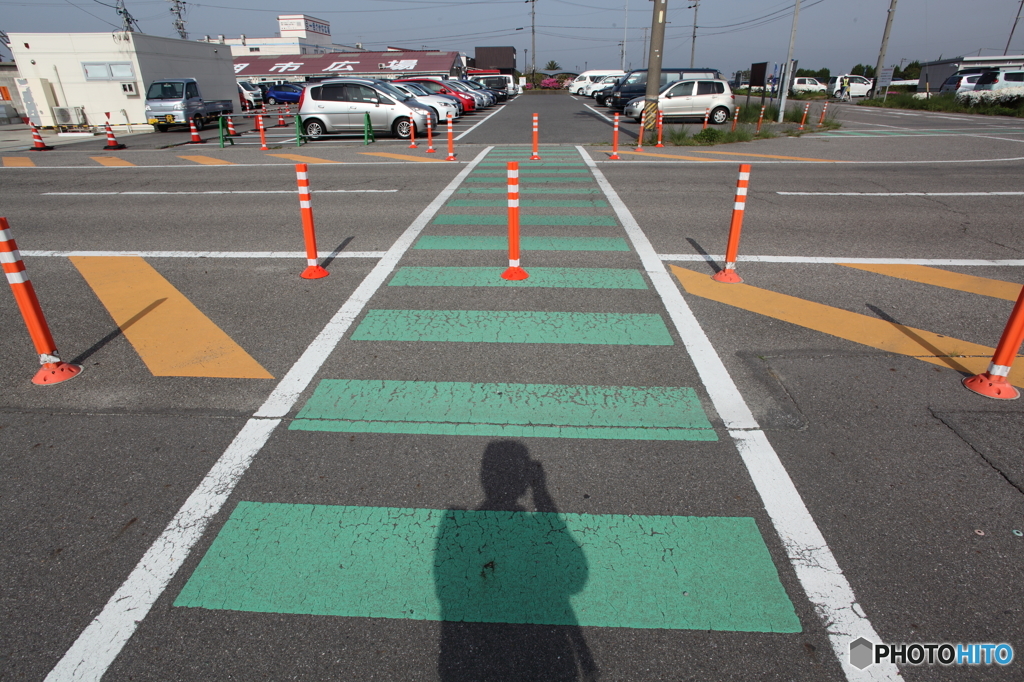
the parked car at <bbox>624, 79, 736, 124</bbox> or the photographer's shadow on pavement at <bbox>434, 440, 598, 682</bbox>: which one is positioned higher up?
A: the parked car at <bbox>624, 79, 736, 124</bbox>

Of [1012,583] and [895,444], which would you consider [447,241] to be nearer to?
[895,444]

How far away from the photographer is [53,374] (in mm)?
4496

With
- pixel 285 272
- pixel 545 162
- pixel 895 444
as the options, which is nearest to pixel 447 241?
pixel 285 272

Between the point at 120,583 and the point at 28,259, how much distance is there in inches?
279

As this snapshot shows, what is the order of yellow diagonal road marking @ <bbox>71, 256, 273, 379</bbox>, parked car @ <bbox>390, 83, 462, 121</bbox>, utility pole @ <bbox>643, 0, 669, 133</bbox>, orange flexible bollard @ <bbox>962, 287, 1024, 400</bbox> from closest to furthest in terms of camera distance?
orange flexible bollard @ <bbox>962, 287, 1024, 400</bbox> < yellow diagonal road marking @ <bbox>71, 256, 273, 379</bbox> < utility pole @ <bbox>643, 0, 669, 133</bbox> < parked car @ <bbox>390, 83, 462, 121</bbox>

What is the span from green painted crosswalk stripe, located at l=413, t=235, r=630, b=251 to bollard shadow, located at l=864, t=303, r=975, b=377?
299cm

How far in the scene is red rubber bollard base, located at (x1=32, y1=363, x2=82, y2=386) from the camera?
14.6 feet

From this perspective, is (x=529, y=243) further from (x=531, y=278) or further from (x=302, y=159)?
(x=302, y=159)

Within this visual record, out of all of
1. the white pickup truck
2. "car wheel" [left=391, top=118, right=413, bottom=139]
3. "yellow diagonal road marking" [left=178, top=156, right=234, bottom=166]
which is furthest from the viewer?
the white pickup truck

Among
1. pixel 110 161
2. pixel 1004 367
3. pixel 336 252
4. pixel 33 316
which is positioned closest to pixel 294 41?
pixel 110 161

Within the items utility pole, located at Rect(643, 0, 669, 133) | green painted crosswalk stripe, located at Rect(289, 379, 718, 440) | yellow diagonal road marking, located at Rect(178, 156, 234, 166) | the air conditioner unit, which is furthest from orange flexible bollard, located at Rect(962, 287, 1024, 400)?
the air conditioner unit

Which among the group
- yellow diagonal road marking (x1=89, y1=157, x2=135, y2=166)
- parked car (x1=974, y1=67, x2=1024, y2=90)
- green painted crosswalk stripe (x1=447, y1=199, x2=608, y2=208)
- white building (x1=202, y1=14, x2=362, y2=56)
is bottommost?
yellow diagonal road marking (x1=89, y1=157, x2=135, y2=166)

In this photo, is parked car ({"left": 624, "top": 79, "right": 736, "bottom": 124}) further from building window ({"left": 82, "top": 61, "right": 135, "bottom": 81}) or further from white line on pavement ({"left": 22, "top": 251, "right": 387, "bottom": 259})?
building window ({"left": 82, "top": 61, "right": 135, "bottom": 81})

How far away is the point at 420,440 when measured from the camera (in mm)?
3682
